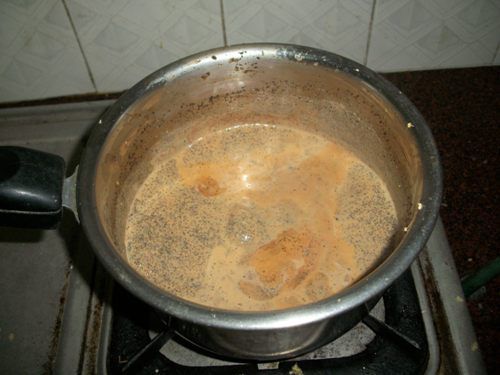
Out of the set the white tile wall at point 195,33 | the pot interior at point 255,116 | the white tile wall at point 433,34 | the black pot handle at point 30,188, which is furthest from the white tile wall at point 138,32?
the black pot handle at point 30,188

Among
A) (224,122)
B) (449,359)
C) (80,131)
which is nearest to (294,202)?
(224,122)

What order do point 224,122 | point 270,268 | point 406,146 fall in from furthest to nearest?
point 224,122, point 270,268, point 406,146

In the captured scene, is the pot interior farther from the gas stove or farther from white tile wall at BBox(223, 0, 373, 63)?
white tile wall at BBox(223, 0, 373, 63)

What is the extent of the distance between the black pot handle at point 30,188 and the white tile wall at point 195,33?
1.35ft

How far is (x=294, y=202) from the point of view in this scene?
74 cm

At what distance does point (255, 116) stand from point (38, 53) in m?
0.42

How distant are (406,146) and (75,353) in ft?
1.61

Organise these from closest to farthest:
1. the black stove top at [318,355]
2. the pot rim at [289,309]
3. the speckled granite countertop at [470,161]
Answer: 1. the pot rim at [289,309]
2. the black stove top at [318,355]
3. the speckled granite countertop at [470,161]

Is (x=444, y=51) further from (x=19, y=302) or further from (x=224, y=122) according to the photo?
(x=19, y=302)

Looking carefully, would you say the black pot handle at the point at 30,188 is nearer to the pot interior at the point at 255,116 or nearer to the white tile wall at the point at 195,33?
the pot interior at the point at 255,116

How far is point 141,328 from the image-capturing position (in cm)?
63

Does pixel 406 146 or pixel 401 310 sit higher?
pixel 406 146

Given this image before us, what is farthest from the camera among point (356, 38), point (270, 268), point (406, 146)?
point (356, 38)

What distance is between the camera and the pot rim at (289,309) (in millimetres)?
412
